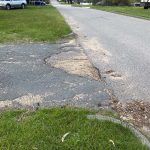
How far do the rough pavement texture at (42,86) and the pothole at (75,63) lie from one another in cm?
23

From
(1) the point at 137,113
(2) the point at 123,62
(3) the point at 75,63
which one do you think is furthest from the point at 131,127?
(2) the point at 123,62

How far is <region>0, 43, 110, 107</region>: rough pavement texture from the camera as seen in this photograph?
19.5 feet

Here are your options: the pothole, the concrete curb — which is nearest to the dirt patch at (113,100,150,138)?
the concrete curb

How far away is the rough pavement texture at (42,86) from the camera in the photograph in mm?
5938

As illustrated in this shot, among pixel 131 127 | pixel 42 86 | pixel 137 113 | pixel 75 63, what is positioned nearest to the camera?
pixel 131 127

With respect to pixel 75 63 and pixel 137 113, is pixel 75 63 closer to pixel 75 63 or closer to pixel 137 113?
pixel 75 63

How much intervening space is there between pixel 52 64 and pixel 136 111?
3749 mm

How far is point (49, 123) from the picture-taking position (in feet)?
15.8

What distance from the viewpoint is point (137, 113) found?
5.45 meters

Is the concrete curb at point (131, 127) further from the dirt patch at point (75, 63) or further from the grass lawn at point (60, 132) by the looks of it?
the dirt patch at point (75, 63)

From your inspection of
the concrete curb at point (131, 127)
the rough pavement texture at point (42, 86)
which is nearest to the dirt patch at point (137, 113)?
the concrete curb at point (131, 127)

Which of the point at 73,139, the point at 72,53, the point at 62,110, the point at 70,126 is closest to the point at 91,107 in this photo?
the point at 62,110

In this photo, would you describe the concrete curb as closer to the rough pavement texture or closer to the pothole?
the rough pavement texture

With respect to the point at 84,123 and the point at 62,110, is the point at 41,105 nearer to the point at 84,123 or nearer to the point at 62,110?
the point at 62,110
